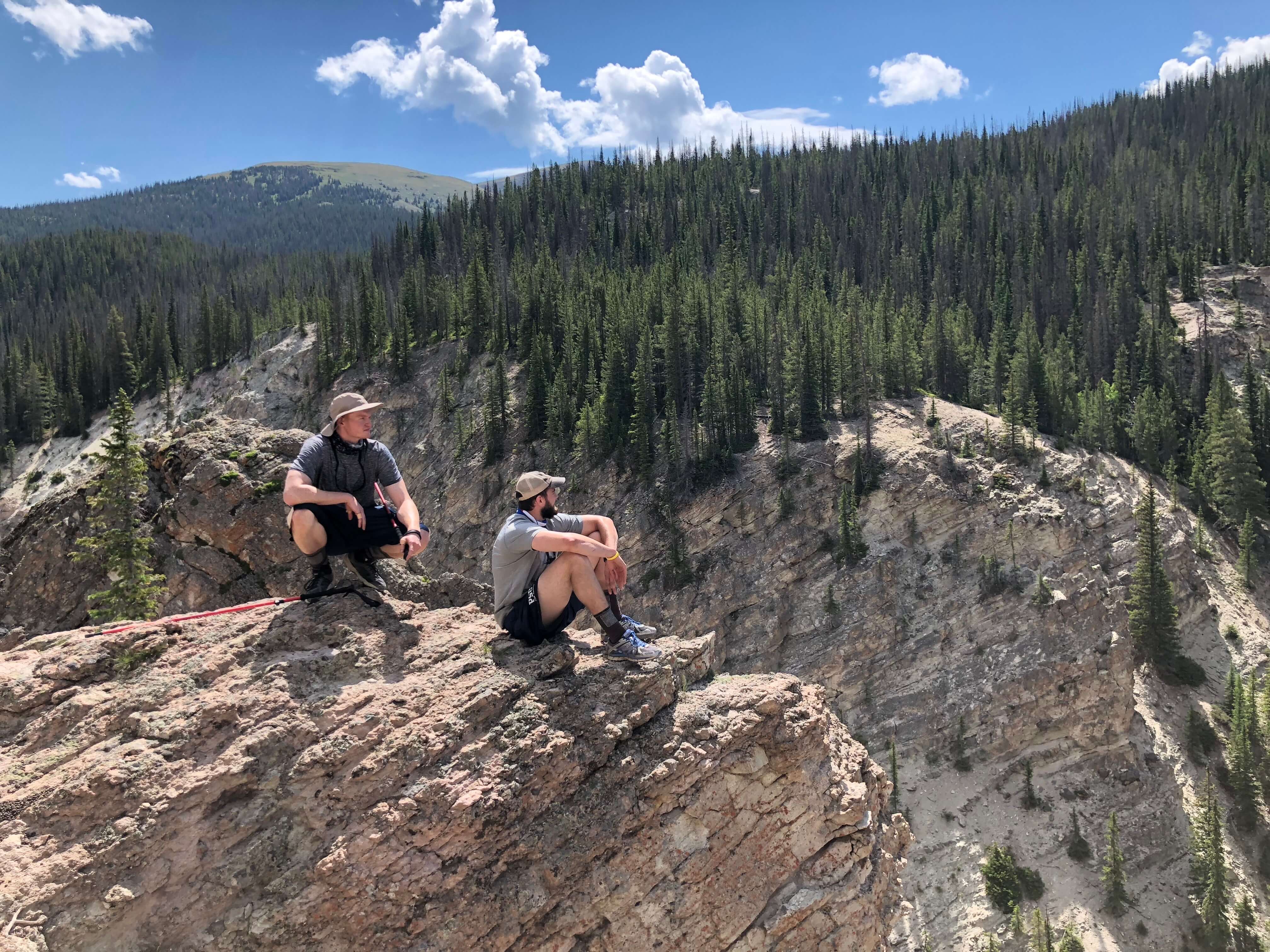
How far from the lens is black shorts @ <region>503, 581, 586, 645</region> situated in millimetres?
8539

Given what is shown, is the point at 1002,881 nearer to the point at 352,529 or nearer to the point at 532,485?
the point at 532,485

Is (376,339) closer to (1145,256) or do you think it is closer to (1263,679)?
(1263,679)

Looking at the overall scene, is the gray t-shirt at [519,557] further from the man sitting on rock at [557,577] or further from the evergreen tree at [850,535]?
Result: the evergreen tree at [850,535]

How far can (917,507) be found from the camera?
211ft

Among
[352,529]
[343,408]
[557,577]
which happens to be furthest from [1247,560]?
[343,408]

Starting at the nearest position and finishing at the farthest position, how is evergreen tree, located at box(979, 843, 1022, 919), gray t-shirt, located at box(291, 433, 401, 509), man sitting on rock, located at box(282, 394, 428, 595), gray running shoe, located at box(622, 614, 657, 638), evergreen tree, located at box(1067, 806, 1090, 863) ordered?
1. gray running shoe, located at box(622, 614, 657, 638)
2. man sitting on rock, located at box(282, 394, 428, 595)
3. gray t-shirt, located at box(291, 433, 401, 509)
4. evergreen tree, located at box(979, 843, 1022, 919)
5. evergreen tree, located at box(1067, 806, 1090, 863)

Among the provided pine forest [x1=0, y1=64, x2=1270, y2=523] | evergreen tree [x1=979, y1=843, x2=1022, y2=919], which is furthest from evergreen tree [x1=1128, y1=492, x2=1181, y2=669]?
evergreen tree [x1=979, y1=843, x2=1022, y2=919]

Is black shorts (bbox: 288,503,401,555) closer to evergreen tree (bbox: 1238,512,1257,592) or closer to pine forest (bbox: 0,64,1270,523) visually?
pine forest (bbox: 0,64,1270,523)

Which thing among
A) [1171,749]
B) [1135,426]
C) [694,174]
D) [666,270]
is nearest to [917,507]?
[1171,749]

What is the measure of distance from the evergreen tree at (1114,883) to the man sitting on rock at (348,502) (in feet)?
179

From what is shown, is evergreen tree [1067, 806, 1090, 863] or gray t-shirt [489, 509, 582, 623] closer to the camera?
gray t-shirt [489, 509, 582, 623]

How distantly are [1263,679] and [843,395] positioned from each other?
131 feet

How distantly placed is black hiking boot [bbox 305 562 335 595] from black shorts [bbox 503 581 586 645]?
2.36m

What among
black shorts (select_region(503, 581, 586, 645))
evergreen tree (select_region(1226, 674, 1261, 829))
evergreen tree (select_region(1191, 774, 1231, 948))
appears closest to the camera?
black shorts (select_region(503, 581, 586, 645))
